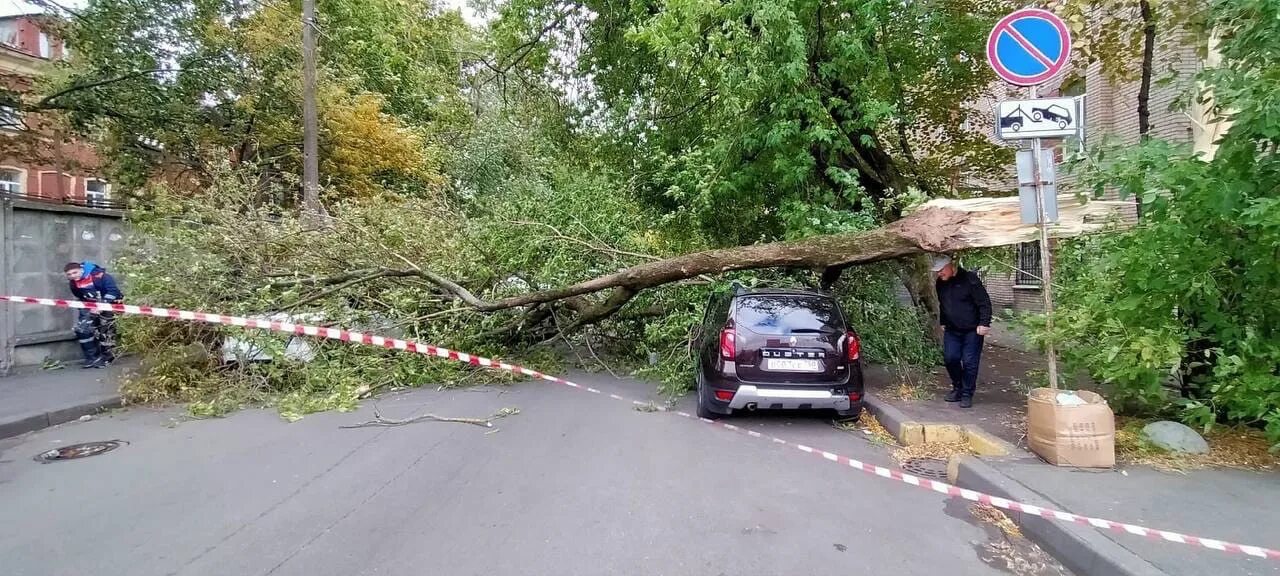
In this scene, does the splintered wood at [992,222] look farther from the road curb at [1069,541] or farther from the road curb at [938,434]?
the road curb at [1069,541]

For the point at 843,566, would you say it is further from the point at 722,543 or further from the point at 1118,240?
the point at 1118,240

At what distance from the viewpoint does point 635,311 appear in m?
10.6

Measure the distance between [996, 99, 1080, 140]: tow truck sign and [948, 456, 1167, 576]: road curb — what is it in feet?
8.61

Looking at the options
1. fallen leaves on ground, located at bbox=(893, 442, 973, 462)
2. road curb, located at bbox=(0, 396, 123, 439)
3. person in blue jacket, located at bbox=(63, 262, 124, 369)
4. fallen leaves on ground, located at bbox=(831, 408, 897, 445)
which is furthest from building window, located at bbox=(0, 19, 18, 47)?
fallen leaves on ground, located at bbox=(893, 442, 973, 462)

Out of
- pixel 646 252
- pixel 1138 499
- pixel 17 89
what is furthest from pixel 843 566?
pixel 17 89

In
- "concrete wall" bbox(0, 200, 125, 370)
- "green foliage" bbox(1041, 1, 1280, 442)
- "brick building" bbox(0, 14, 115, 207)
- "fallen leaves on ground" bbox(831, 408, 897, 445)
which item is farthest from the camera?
"brick building" bbox(0, 14, 115, 207)

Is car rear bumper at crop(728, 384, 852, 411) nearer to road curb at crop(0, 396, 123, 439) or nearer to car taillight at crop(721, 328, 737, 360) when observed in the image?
car taillight at crop(721, 328, 737, 360)

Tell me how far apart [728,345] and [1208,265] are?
3.88 m

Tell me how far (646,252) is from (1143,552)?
7306 mm

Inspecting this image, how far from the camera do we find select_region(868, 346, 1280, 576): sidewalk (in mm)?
3561

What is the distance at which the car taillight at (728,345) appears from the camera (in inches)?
273

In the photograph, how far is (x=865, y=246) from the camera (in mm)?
7742

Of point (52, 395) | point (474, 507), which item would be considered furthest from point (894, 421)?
point (52, 395)

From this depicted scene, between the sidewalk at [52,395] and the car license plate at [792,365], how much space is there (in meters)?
7.50
